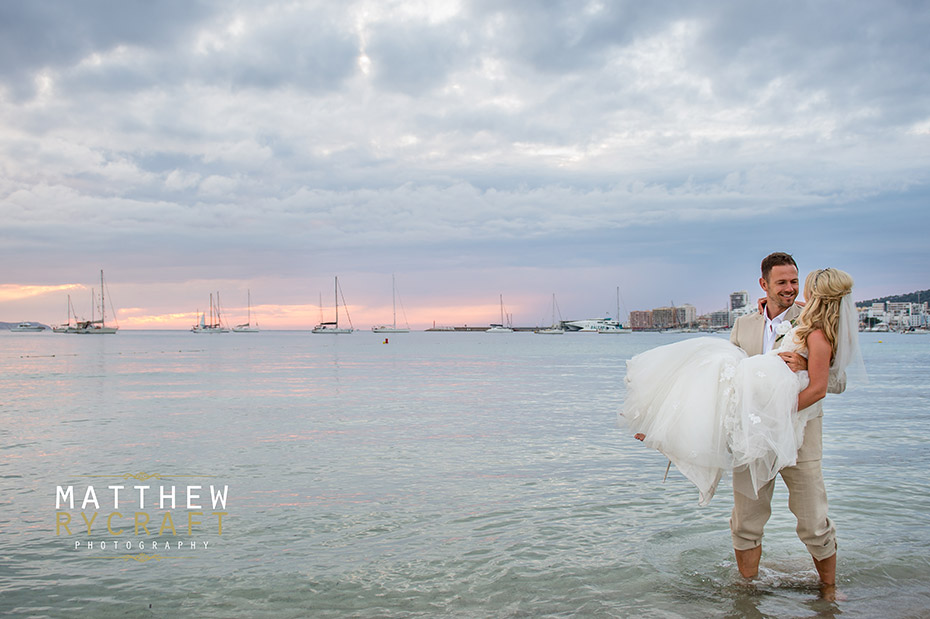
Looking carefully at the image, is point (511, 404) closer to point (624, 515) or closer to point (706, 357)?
point (624, 515)

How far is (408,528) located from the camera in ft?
25.0

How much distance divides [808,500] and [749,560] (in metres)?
0.87

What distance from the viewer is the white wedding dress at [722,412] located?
4.63 m

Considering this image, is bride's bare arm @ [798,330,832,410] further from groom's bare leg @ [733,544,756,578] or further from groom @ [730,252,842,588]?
groom's bare leg @ [733,544,756,578]

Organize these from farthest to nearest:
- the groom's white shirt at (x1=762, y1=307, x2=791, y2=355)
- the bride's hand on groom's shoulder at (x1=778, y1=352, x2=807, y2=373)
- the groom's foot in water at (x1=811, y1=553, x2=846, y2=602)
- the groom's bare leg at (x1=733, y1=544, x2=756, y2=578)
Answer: the groom's bare leg at (x1=733, y1=544, x2=756, y2=578) → the groom's foot in water at (x1=811, y1=553, x2=846, y2=602) → the groom's white shirt at (x1=762, y1=307, x2=791, y2=355) → the bride's hand on groom's shoulder at (x1=778, y1=352, x2=807, y2=373)

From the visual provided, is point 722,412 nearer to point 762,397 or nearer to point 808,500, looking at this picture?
point 762,397

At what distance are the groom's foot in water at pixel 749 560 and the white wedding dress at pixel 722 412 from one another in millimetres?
737

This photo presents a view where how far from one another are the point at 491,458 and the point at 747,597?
6.74 metres

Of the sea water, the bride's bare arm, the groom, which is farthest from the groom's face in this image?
the sea water

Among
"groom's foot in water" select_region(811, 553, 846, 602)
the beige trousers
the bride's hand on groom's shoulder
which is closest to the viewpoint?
the bride's hand on groom's shoulder

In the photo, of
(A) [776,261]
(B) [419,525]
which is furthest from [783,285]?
(B) [419,525]

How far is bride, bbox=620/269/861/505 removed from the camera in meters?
4.60

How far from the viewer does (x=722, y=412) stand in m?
4.80

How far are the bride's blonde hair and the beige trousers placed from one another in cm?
71
